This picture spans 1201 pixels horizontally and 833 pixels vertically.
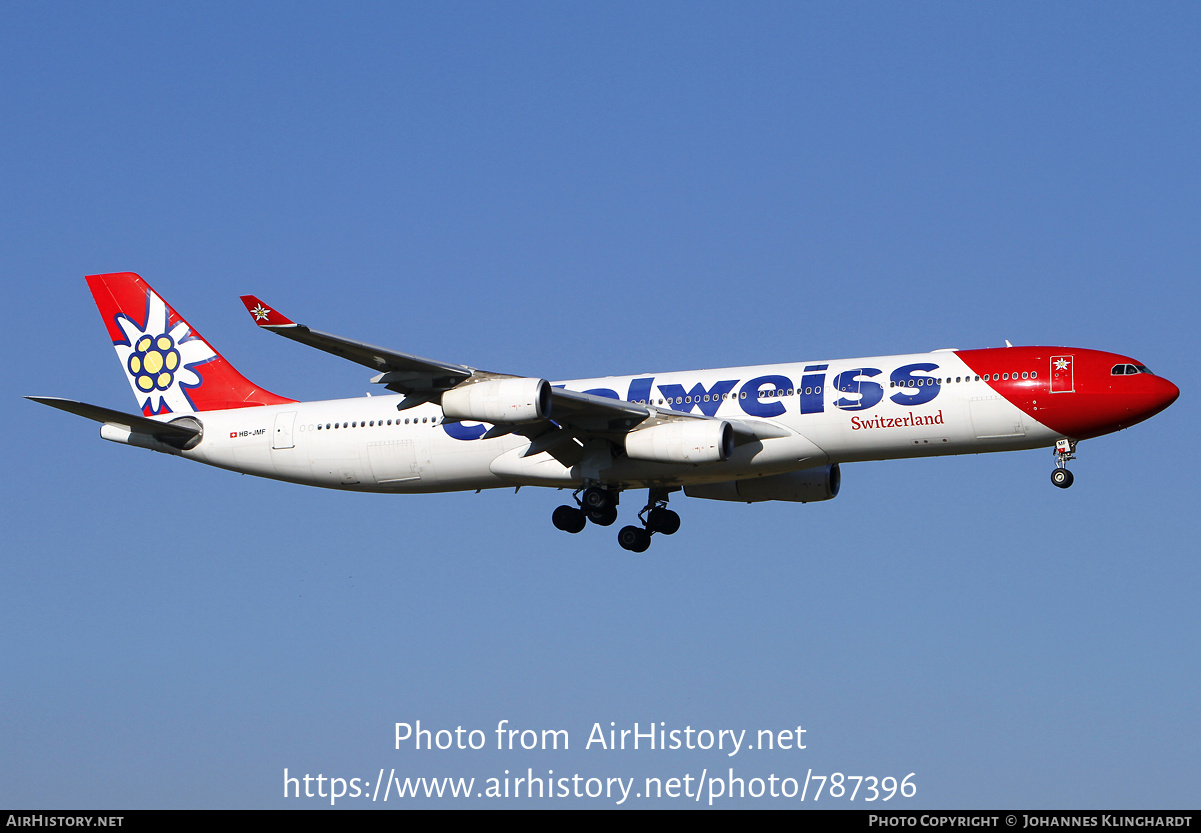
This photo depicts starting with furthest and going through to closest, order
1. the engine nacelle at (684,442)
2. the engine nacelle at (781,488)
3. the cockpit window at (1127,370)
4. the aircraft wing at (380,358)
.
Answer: the engine nacelle at (781,488)
the engine nacelle at (684,442)
the cockpit window at (1127,370)
the aircraft wing at (380,358)

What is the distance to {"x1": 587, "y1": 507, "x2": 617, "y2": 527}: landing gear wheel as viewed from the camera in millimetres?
41406

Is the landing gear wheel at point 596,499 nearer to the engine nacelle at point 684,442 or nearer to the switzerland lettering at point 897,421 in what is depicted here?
the engine nacelle at point 684,442

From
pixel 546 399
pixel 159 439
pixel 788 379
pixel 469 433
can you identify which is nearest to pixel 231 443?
pixel 159 439

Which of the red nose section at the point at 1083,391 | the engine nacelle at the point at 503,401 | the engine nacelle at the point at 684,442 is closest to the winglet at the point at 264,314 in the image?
the engine nacelle at the point at 503,401

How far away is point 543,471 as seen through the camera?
41250 mm

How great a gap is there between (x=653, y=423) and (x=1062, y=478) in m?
10.5

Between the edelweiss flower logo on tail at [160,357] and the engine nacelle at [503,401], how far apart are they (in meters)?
13.2

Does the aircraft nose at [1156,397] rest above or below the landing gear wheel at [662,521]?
above

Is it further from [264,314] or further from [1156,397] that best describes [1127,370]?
[264,314]

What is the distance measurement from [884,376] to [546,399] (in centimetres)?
873

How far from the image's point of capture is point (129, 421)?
42.8m

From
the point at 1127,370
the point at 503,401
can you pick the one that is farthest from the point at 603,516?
the point at 1127,370

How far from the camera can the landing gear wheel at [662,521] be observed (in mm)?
43688

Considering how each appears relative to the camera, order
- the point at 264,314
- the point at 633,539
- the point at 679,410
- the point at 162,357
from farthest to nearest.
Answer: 1. the point at 162,357
2. the point at 633,539
3. the point at 679,410
4. the point at 264,314
